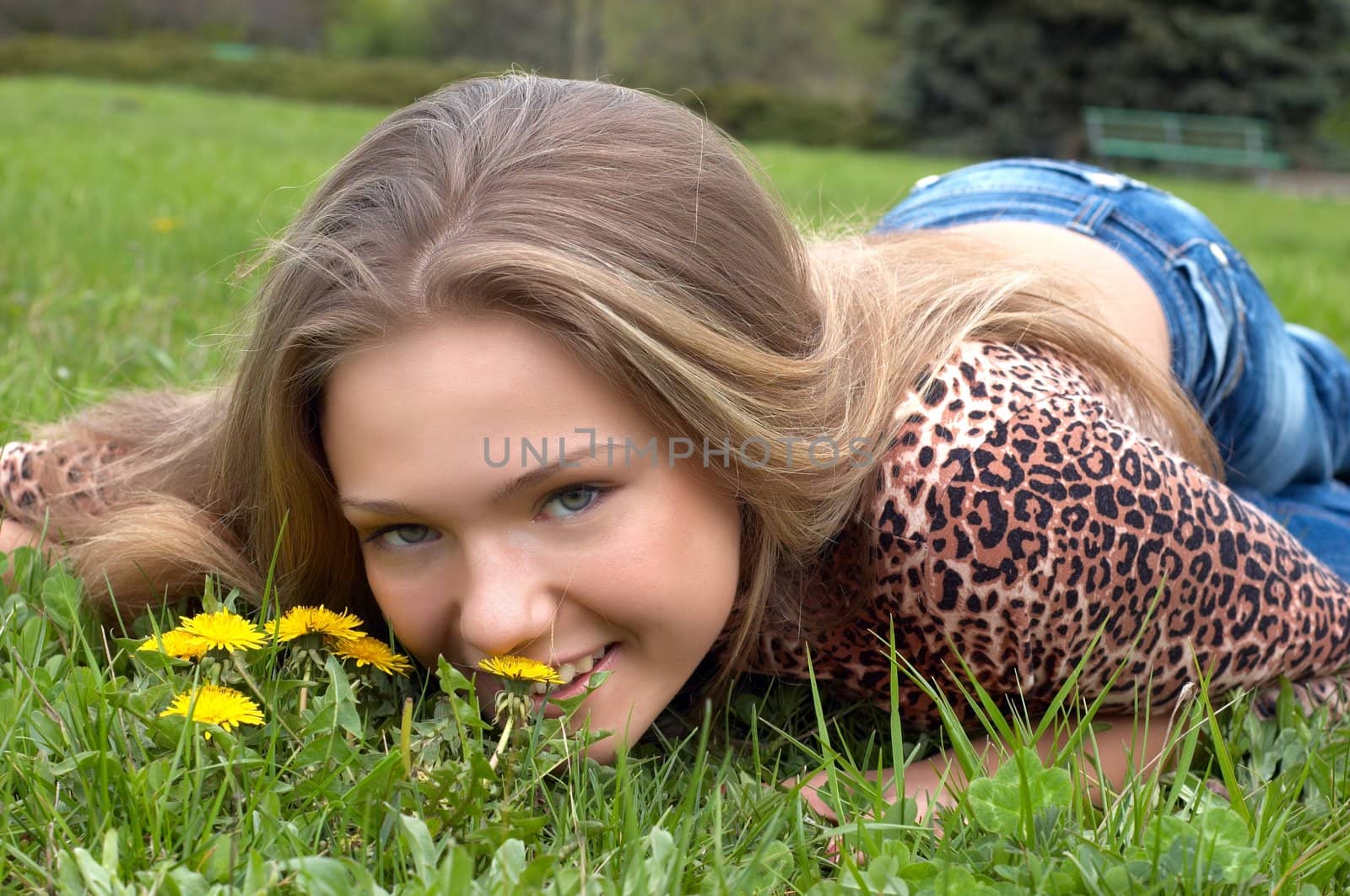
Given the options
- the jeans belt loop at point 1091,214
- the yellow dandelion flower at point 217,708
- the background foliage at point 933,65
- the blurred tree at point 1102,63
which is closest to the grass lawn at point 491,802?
the yellow dandelion flower at point 217,708

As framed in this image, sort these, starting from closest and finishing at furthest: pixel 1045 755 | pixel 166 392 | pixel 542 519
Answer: pixel 542 519, pixel 1045 755, pixel 166 392

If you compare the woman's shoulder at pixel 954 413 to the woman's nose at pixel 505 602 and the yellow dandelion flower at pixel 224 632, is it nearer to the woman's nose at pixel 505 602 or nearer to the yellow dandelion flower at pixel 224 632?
the woman's nose at pixel 505 602

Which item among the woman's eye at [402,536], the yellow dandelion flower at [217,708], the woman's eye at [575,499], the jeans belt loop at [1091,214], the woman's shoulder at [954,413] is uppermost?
the jeans belt loop at [1091,214]

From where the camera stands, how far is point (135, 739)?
1.35 m

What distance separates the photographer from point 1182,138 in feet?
68.8

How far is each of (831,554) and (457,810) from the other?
0.77 m

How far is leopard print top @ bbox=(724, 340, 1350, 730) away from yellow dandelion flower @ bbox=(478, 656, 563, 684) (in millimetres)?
515

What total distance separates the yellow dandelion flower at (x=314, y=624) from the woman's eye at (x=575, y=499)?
0.94ft

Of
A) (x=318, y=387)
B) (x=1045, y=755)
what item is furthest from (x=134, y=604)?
(x=1045, y=755)

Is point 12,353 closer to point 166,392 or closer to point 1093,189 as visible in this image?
point 166,392

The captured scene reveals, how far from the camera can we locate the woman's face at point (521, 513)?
1.50 m

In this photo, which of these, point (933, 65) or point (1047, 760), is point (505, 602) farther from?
point (933, 65)

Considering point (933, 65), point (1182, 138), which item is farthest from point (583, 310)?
point (933, 65)

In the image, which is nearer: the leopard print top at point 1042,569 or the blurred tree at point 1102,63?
the leopard print top at point 1042,569
